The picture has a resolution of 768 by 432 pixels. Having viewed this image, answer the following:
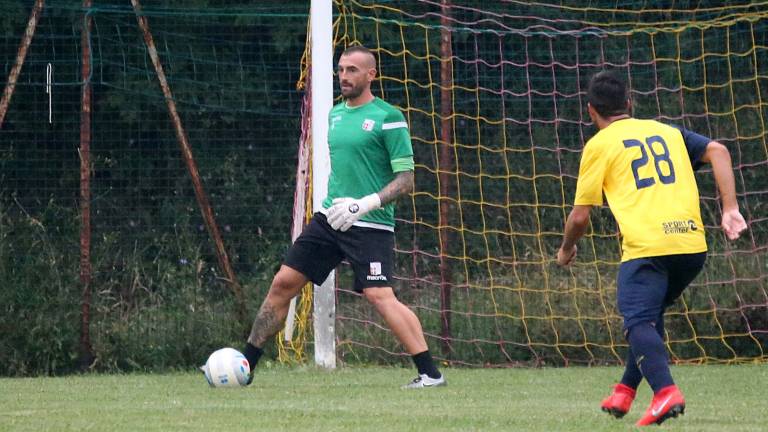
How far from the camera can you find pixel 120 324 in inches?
445

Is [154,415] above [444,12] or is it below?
below

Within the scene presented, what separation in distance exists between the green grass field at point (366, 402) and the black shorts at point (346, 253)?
26.0 inches

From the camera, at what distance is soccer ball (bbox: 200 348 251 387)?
26.0 feet

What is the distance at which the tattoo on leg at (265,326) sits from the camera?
8305mm

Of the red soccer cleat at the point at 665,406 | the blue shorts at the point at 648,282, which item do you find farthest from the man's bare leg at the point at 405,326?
the red soccer cleat at the point at 665,406

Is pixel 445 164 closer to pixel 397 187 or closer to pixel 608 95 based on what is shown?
pixel 397 187

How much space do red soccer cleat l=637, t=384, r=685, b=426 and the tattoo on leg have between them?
3.14m

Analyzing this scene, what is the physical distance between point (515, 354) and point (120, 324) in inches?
125

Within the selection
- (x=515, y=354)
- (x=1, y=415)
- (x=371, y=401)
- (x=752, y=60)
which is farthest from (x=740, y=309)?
(x=1, y=415)

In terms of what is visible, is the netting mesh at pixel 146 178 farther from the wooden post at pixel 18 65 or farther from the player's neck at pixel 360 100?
the player's neck at pixel 360 100

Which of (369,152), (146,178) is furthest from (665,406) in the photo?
(146,178)

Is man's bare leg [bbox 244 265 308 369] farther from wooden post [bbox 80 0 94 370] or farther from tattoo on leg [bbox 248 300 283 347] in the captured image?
wooden post [bbox 80 0 94 370]

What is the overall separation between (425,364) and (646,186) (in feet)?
8.35

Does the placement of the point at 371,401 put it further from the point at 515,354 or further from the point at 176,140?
the point at 176,140
